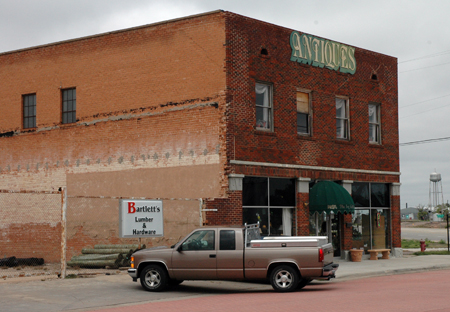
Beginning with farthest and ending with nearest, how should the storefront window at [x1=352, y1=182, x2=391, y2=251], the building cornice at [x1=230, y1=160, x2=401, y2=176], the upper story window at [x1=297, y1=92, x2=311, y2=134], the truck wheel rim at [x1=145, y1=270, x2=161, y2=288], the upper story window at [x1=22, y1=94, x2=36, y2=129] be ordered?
the upper story window at [x1=22, y1=94, x2=36, y2=129], the storefront window at [x1=352, y1=182, x2=391, y2=251], the upper story window at [x1=297, y1=92, x2=311, y2=134], the building cornice at [x1=230, y1=160, x2=401, y2=176], the truck wheel rim at [x1=145, y1=270, x2=161, y2=288]

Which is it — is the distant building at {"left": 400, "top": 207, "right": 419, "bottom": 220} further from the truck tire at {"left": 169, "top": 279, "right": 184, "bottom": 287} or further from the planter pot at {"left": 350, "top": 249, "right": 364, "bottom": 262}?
the truck tire at {"left": 169, "top": 279, "right": 184, "bottom": 287}

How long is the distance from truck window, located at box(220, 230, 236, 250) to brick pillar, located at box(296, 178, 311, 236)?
8.99 metres

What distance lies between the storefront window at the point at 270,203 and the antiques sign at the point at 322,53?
521cm

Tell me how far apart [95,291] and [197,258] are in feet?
9.21

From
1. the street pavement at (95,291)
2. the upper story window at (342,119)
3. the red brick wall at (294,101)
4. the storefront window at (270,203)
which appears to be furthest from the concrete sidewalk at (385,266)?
the upper story window at (342,119)

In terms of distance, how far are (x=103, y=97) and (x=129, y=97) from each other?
1477 millimetres

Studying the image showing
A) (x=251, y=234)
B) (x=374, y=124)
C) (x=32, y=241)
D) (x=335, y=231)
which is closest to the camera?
(x=251, y=234)

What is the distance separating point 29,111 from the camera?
93.6ft

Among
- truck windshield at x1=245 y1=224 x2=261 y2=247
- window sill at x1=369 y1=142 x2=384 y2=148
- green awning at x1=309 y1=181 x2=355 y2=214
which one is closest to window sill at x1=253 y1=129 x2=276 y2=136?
green awning at x1=309 y1=181 x2=355 y2=214

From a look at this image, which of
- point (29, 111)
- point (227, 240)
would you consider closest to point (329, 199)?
point (227, 240)

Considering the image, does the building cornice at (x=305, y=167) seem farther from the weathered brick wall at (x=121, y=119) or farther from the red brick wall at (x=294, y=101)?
the weathered brick wall at (x=121, y=119)

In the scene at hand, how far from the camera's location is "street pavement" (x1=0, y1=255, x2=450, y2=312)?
13945 mm

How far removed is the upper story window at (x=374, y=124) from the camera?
28938 mm

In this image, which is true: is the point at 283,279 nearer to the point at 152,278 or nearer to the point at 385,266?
the point at 152,278
